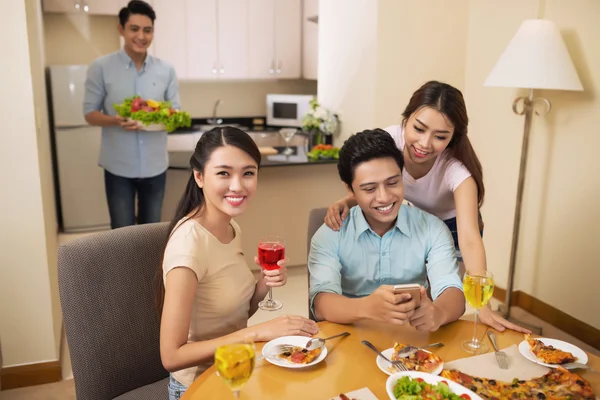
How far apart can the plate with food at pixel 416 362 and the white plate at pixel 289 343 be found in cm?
14

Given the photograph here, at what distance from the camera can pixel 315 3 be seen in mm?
5633

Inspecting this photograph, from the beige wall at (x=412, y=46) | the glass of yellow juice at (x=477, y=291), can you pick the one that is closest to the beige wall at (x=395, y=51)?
the beige wall at (x=412, y=46)

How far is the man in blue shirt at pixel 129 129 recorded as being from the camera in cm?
332

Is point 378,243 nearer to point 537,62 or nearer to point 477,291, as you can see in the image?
Result: point 477,291

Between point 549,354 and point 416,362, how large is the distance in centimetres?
32

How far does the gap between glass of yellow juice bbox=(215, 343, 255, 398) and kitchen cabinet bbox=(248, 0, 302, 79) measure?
5087 millimetres

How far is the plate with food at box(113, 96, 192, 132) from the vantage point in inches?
127

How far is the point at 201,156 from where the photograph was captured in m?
1.50

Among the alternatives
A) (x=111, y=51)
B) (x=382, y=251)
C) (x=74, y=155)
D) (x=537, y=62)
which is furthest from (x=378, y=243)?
(x=111, y=51)

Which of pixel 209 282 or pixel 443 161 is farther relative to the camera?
pixel 443 161

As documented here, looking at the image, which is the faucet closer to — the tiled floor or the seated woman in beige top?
the tiled floor

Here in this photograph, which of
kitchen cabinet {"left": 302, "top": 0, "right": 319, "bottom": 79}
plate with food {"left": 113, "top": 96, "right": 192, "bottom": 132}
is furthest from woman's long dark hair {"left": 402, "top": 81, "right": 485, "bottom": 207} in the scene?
kitchen cabinet {"left": 302, "top": 0, "right": 319, "bottom": 79}

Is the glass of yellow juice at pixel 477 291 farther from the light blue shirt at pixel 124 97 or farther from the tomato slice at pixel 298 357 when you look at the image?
the light blue shirt at pixel 124 97

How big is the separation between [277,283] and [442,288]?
1.68ft
